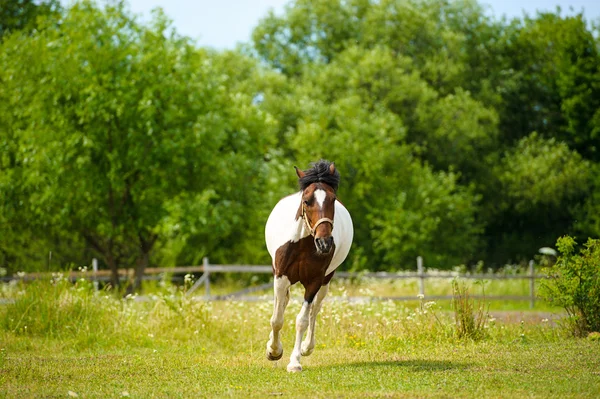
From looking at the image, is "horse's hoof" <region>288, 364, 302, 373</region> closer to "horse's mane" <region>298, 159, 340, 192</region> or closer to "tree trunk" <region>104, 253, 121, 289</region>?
"horse's mane" <region>298, 159, 340, 192</region>

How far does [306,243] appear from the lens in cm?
980

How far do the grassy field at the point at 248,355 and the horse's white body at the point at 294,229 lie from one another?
1.49m

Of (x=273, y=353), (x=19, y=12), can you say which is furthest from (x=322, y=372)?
(x=19, y=12)

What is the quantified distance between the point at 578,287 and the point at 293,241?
505 centimetres

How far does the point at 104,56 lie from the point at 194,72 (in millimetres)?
2791

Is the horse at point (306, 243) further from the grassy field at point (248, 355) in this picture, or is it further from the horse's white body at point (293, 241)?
the grassy field at point (248, 355)

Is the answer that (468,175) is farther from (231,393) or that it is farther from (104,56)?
(231,393)

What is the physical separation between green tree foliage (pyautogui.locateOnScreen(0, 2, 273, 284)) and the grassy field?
823 cm

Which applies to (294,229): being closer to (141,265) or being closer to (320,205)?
(320,205)

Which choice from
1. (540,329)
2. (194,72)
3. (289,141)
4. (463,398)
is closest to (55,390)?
(463,398)

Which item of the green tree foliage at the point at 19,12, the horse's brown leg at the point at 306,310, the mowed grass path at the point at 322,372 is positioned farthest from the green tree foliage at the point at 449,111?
the horse's brown leg at the point at 306,310

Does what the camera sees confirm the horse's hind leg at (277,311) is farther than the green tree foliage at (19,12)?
No

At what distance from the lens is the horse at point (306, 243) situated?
917 centimetres

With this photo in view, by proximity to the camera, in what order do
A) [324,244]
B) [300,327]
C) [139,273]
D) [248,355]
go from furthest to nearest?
[139,273] → [248,355] → [300,327] → [324,244]
